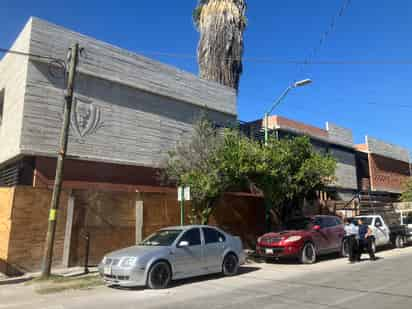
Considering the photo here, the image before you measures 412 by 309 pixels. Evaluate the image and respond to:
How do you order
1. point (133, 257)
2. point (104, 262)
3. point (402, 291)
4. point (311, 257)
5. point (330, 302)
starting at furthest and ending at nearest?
point (311, 257) < point (104, 262) < point (133, 257) < point (402, 291) < point (330, 302)

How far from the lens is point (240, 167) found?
1453 centimetres

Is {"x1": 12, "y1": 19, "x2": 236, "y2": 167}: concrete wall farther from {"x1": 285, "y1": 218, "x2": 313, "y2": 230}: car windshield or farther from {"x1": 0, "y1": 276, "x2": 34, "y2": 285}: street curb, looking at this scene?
{"x1": 285, "y1": 218, "x2": 313, "y2": 230}: car windshield

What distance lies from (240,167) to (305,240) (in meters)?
3.53

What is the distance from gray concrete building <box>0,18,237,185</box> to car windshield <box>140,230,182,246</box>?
538 cm

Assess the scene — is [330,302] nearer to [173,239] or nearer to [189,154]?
[173,239]

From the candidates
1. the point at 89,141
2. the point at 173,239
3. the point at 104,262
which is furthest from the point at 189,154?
the point at 104,262

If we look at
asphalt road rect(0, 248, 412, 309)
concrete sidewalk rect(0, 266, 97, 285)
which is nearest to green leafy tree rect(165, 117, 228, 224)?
asphalt road rect(0, 248, 412, 309)

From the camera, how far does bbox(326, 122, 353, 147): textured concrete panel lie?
28.6 meters

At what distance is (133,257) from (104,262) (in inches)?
41.5

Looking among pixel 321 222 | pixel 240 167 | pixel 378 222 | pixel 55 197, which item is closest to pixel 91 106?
pixel 55 197

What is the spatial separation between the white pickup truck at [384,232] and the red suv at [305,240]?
2306mm

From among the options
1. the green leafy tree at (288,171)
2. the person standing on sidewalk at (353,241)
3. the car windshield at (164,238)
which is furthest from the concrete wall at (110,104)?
the person standing on sidewalk at (353,241)

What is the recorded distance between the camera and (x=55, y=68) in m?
14.7

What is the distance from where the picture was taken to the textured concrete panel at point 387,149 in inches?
1270
